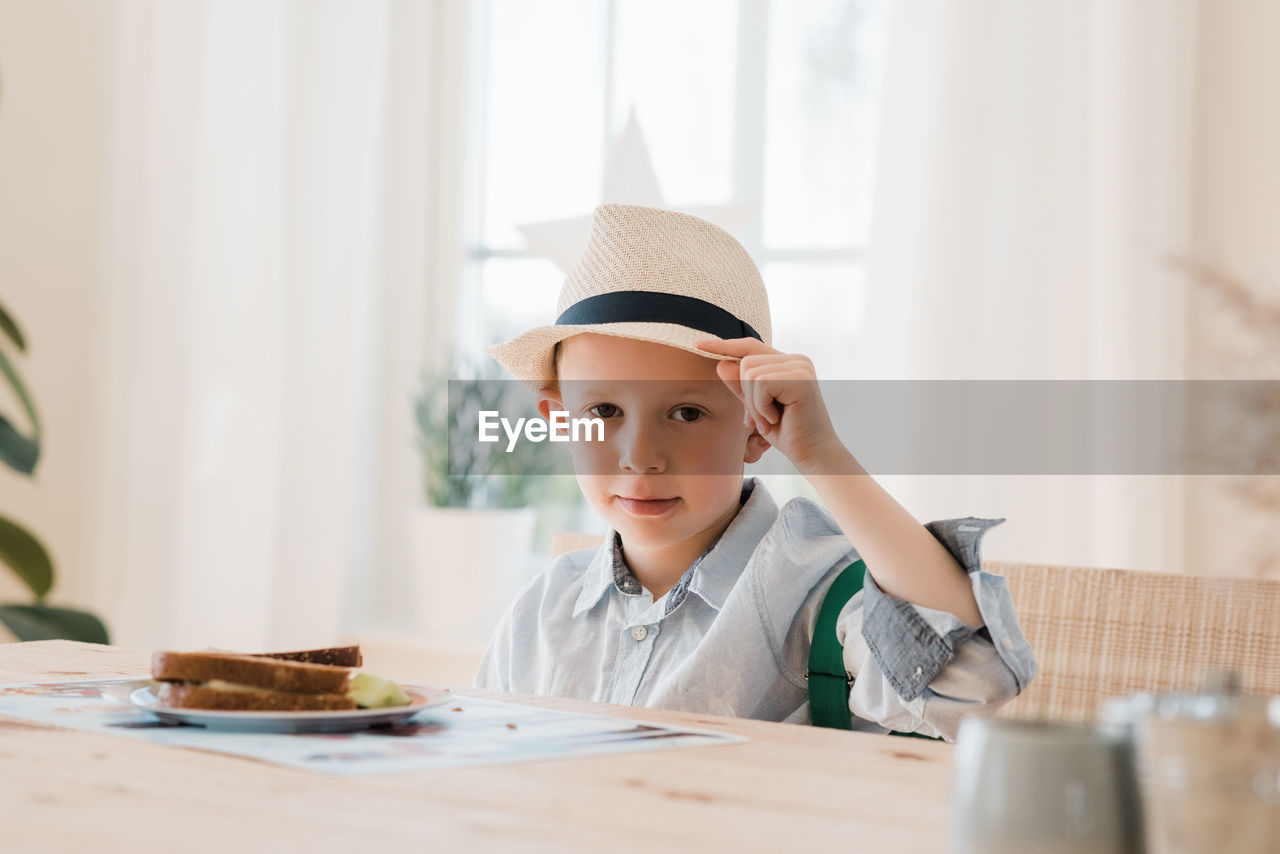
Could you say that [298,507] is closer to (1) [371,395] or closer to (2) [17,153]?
(1) [371,395]

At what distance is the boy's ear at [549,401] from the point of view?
133cm

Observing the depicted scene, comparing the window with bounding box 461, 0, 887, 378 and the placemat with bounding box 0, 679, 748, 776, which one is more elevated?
the window with bounding box 461, 0, 887, 378

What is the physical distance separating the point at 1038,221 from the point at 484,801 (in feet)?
7.37

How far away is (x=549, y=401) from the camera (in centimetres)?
136

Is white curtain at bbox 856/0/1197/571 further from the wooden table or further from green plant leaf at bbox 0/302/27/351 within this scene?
the wooden table

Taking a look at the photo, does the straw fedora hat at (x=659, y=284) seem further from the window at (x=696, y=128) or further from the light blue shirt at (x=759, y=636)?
the window at (x=696, y=128)

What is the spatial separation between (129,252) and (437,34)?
993 millimetres

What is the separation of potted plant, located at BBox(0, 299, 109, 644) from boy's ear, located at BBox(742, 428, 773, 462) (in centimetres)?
167

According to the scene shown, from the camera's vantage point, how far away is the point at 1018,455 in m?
2.45

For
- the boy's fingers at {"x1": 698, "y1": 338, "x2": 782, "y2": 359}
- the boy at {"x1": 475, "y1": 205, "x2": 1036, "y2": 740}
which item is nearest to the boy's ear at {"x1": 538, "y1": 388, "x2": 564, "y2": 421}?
the boy at {"x1": 475, "y1": 205, "x2": 1036, "y2": 740}

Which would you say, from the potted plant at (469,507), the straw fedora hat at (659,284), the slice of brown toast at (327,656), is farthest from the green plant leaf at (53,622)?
the slice of brown toast at (327,656)

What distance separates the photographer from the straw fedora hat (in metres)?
1.13

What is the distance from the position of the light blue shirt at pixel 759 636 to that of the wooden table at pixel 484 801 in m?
0.18

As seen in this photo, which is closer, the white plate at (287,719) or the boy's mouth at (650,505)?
the white plate at (287,719)
